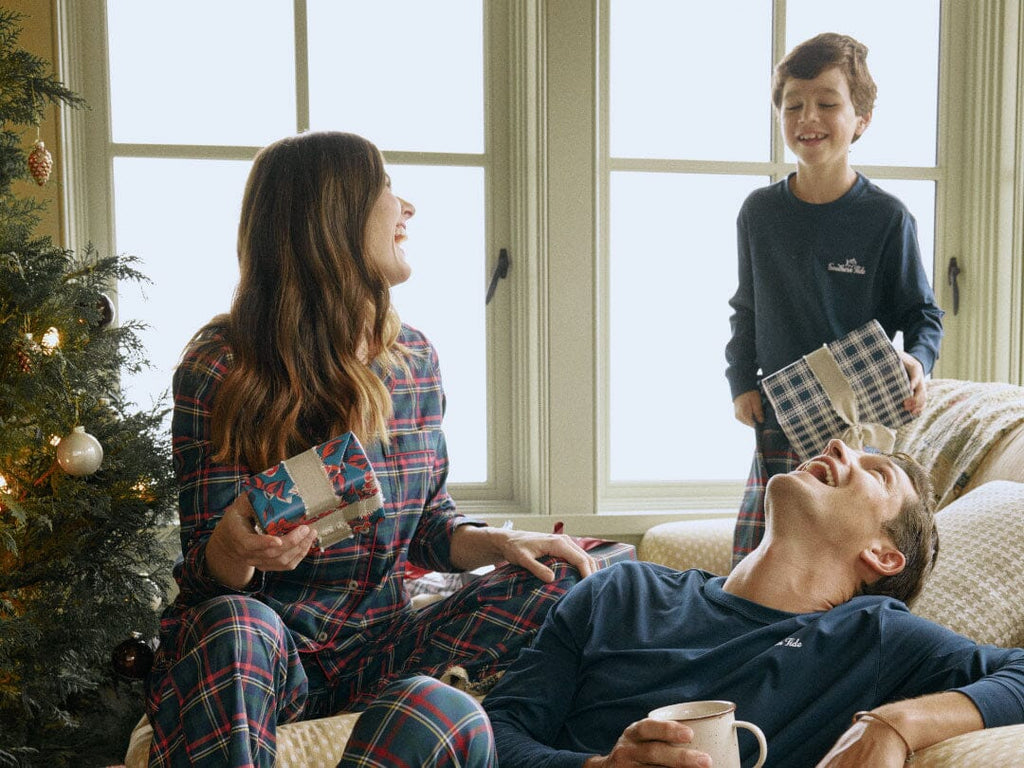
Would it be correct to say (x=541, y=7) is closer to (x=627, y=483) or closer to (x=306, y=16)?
(x=306, y=16)

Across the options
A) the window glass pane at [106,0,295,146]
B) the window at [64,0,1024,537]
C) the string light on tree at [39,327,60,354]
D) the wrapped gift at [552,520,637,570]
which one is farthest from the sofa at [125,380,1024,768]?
the window glass pane at [106,0,295,146]

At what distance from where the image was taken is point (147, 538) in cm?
224

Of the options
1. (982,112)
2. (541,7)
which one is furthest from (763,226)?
(982,112)

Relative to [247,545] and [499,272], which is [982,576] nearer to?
[247,545]

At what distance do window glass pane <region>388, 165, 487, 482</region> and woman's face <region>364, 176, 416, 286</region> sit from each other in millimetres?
1299

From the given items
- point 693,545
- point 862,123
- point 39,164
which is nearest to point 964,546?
point 693,545

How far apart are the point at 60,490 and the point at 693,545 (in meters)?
1.40

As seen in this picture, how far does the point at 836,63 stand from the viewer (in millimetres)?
2271

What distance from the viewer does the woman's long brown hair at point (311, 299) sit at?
1.60 meters

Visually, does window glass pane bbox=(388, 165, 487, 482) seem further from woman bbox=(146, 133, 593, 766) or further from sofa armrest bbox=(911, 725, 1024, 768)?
sofa armrest bbox=(911, 725, 1024, 768)

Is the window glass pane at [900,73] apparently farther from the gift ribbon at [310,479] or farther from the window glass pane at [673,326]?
the gift ribbon at [310,479]

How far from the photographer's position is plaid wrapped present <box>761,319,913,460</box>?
2145mm

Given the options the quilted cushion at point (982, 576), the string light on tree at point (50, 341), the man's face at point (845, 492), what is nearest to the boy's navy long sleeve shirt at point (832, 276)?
the quilted cushion at point (982, 576)

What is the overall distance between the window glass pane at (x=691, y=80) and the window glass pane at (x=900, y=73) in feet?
0.79
